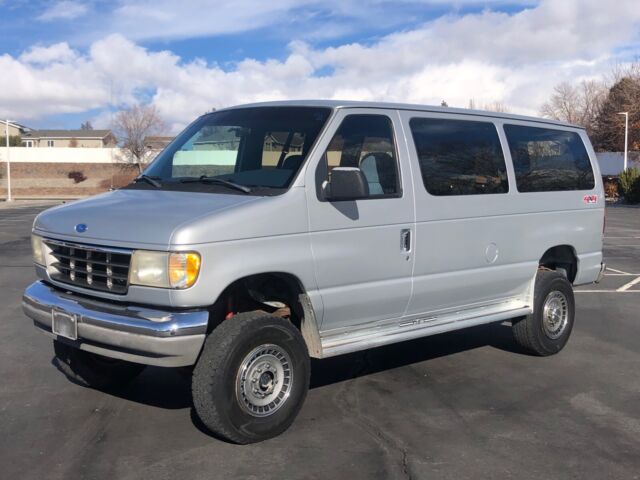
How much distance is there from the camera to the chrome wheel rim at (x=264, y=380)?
4.54 meters

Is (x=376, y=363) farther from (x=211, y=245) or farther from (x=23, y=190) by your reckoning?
(x=23, y=190)

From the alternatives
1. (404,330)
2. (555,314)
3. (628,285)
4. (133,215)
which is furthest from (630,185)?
(133,215)

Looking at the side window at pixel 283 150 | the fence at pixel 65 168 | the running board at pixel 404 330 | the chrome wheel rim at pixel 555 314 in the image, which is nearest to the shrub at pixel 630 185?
the chrome wheel rim at pixel 555 314

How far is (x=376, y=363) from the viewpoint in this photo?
6.61 m

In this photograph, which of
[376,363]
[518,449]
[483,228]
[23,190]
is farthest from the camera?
[23,190]

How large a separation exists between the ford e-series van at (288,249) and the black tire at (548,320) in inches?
1.2

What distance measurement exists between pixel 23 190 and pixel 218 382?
2346 inches

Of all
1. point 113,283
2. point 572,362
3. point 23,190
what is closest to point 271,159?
point 113,283

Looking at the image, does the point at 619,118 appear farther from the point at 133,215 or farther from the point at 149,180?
the point at 133,215

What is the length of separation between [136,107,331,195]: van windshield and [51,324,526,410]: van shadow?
4.98ft

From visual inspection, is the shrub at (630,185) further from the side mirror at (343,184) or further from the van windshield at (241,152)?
the side mirror at (343,184)

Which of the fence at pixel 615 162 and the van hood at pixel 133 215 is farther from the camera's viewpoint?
the fence at pixel 615 162

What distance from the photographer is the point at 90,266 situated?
4.61 meters

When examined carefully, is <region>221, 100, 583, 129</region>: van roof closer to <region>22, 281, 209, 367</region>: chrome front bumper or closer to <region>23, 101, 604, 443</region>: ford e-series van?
<region>23, 101, 604, 443</region>: ford e-series van
